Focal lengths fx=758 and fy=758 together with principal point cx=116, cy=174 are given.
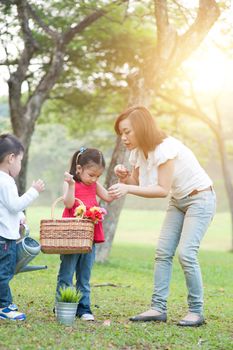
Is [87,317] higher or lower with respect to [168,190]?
lower

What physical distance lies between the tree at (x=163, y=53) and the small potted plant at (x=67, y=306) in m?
6.85

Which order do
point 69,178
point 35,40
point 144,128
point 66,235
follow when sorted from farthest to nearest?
point 35,40
point 144,128
point 69,178
point 66,235

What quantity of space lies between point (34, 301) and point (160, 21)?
6.22 metres

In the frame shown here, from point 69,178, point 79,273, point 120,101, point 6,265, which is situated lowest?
point 79,273

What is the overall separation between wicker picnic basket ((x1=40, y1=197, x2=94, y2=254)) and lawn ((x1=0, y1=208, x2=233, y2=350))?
1.89 ft

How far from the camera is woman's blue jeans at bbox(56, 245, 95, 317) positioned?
19.7 ft

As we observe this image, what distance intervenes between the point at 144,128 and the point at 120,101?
14.9 metres

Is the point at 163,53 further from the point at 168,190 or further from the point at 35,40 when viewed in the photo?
the point at 168,190

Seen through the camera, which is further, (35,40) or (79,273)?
(35,40)

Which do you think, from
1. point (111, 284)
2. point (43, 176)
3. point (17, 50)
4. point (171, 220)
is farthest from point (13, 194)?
Result: point (43, 176)

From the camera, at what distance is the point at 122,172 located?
614cm

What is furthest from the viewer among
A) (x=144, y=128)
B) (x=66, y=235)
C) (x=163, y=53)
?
(x=163, y=53)

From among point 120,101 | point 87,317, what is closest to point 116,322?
point 87,317

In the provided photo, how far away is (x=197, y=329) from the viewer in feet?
19.4
